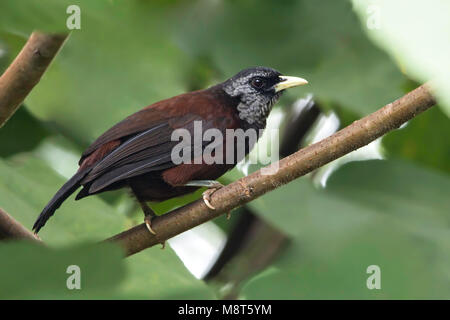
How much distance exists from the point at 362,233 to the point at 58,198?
850 mm

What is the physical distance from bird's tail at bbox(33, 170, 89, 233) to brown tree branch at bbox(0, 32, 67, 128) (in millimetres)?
253

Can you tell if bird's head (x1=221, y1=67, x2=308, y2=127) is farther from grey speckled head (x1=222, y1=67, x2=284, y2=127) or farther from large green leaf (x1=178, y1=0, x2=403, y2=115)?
large green leaf (x1=178, y1=0, x2=403, y2=115)

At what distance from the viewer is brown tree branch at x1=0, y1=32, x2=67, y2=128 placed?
1.30m

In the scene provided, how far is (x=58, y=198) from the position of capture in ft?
5.25

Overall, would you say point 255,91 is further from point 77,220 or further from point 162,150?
point 77,220

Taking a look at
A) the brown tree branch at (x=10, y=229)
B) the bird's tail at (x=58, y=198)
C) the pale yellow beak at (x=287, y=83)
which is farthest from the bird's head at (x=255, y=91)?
the brown tree branch at (x=10, y=229)

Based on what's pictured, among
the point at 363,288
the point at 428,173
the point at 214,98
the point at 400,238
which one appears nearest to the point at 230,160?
the point at 214,98

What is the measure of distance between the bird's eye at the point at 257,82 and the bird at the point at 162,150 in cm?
6

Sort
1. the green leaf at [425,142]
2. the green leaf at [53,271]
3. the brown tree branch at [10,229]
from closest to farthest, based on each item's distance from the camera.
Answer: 1. the green leaf at [53,271]
2. the brown tree branch at [10,229]
3. the green leaf at [425,142]

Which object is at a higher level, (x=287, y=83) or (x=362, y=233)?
(x=287, y=83)

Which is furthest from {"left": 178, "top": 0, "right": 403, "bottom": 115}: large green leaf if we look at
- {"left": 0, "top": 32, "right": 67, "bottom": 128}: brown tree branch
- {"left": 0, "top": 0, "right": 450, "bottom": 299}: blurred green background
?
{"left": 0, "top": 32, "right": 67, "bottom": 128}: brown tree branch

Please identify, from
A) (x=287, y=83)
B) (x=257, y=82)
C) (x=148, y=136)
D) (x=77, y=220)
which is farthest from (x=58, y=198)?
(x=257, y=82)

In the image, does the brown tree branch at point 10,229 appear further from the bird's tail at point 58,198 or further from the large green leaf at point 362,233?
the large green leaf at point 362,233

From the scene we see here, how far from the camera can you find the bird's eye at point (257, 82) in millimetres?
2690
